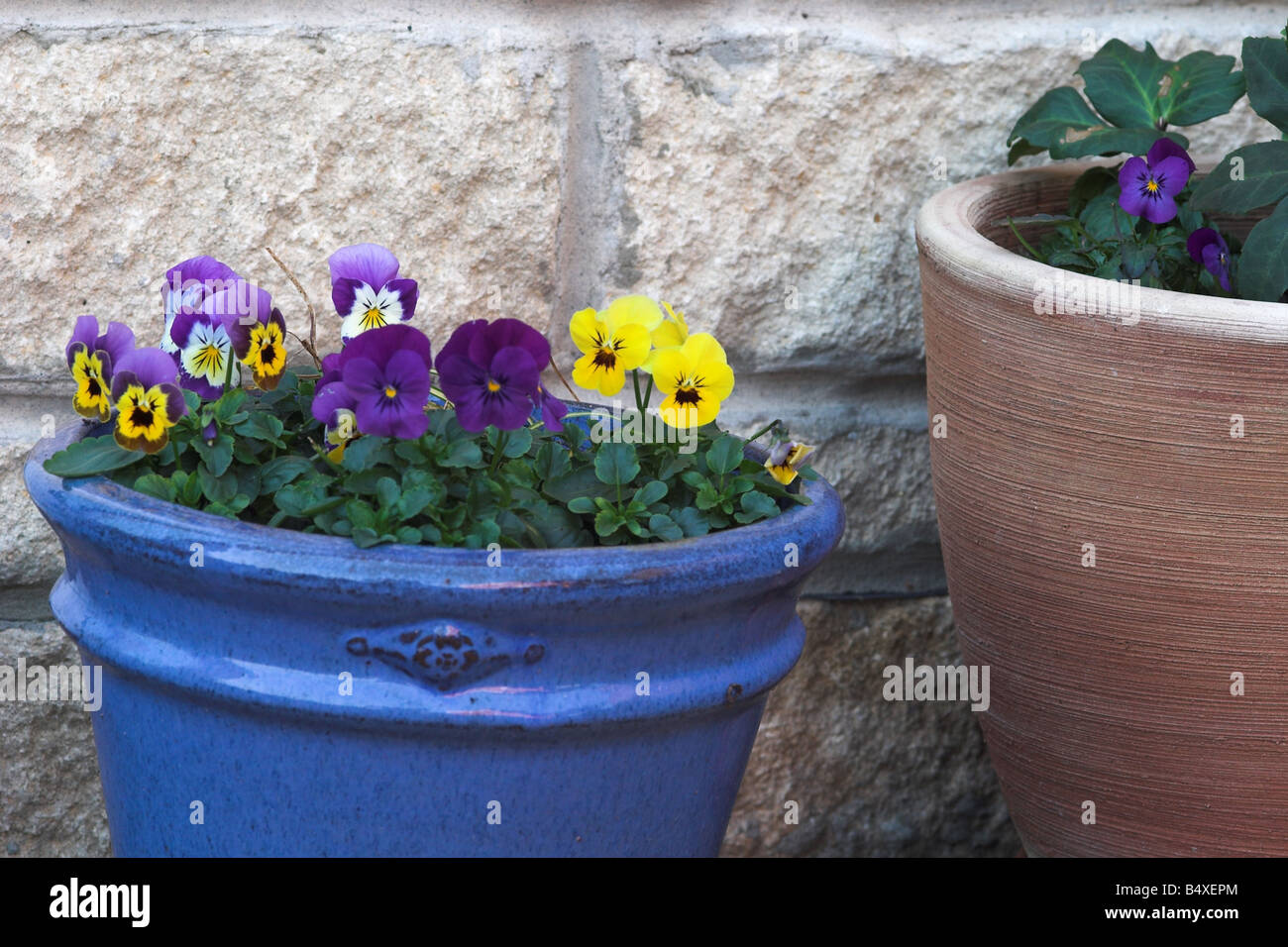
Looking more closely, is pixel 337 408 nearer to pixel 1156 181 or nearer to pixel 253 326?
pixel 253 326

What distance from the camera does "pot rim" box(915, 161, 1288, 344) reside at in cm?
91

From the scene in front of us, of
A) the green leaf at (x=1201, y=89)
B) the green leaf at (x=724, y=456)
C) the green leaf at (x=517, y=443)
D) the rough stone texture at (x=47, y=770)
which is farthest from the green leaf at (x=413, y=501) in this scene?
the green leaf at (x=1201, y=89)

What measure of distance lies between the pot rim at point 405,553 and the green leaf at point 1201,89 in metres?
0.63

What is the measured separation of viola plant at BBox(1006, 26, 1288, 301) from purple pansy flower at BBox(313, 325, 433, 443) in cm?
59

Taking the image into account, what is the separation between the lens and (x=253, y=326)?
38.1 inches

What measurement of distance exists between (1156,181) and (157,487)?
33.0 inches

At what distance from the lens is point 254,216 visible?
1236mm

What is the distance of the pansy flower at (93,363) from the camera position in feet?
2.98

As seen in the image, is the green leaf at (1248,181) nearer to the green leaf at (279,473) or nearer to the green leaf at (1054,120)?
the green leaf at (1054,120)

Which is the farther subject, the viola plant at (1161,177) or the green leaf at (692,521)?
the viola plant at (1161,177)

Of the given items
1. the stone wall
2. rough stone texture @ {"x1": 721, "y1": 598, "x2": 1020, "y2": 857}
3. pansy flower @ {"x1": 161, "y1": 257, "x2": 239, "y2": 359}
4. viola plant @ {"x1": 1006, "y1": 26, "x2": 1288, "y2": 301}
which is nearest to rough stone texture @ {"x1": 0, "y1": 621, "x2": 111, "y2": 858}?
the stone wall

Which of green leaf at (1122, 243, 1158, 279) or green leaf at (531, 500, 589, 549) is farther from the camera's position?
green leaf at (1122, 243, 1158, 279)

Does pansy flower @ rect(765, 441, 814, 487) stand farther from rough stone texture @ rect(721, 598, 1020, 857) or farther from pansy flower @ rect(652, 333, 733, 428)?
rough stone texture @ rect(721, 598, 1020, 857)

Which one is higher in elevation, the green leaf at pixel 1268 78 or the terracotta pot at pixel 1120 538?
the green leaf at pixel 1268 78
